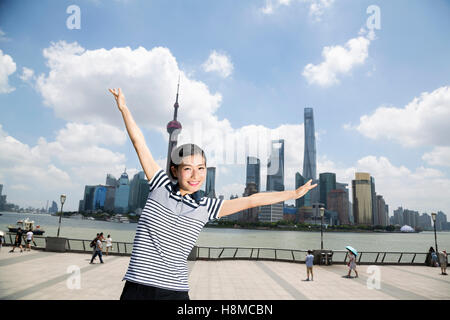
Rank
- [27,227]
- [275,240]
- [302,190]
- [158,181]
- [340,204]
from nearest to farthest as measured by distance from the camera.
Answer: [158,181], [302,190], [27,227], [275,240], [340,204]

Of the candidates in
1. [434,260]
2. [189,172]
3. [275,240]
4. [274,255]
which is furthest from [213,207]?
[275,240]

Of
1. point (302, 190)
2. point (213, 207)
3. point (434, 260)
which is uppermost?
point (302, 190)

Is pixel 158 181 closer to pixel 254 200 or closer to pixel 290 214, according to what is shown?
pixel 254 200

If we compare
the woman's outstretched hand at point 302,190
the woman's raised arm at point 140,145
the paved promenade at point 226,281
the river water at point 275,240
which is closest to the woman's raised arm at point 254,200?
the woman's outstretched hand at point 302,190

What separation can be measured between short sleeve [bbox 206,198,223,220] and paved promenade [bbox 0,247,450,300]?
742cm

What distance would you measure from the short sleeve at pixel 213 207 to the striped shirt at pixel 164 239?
0.14m

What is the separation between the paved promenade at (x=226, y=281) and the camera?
347 inches

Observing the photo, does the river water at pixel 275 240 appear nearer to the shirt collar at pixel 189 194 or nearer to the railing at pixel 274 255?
the railing at pixel 274 255

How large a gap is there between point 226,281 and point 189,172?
33.4 feet

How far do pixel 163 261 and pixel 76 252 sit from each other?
1875 cm

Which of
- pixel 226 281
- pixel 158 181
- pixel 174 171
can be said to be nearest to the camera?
pixel 158 181

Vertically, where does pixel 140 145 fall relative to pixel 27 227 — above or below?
above

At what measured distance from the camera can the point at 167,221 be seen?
6.58 ft
